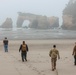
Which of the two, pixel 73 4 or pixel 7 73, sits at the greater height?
pixel 73 4

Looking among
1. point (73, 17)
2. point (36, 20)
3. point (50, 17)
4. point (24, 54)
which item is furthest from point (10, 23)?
point (24, 54)

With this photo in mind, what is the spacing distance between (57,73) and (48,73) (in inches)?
17.0

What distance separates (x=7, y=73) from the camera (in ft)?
51.2

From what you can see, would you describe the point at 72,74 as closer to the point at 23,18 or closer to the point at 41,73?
the point at 41,73

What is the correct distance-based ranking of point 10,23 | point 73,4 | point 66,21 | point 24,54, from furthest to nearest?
1. point 10,23
2. point 73,4
3. point 66,21
4. point 24,54

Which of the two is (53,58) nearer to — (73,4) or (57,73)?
(57,73)

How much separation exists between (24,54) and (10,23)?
535 feet

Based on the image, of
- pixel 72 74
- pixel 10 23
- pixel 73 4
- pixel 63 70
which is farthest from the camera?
pixel 10 23

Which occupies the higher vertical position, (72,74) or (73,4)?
(73,4)

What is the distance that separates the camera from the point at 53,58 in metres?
16.6

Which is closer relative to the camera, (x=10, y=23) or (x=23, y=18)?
(x=10, y=23)

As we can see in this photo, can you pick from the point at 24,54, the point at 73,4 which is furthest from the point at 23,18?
the point at 24,54

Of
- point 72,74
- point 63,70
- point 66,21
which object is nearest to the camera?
point 72,74

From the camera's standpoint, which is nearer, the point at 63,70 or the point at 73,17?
the point at 63,70
